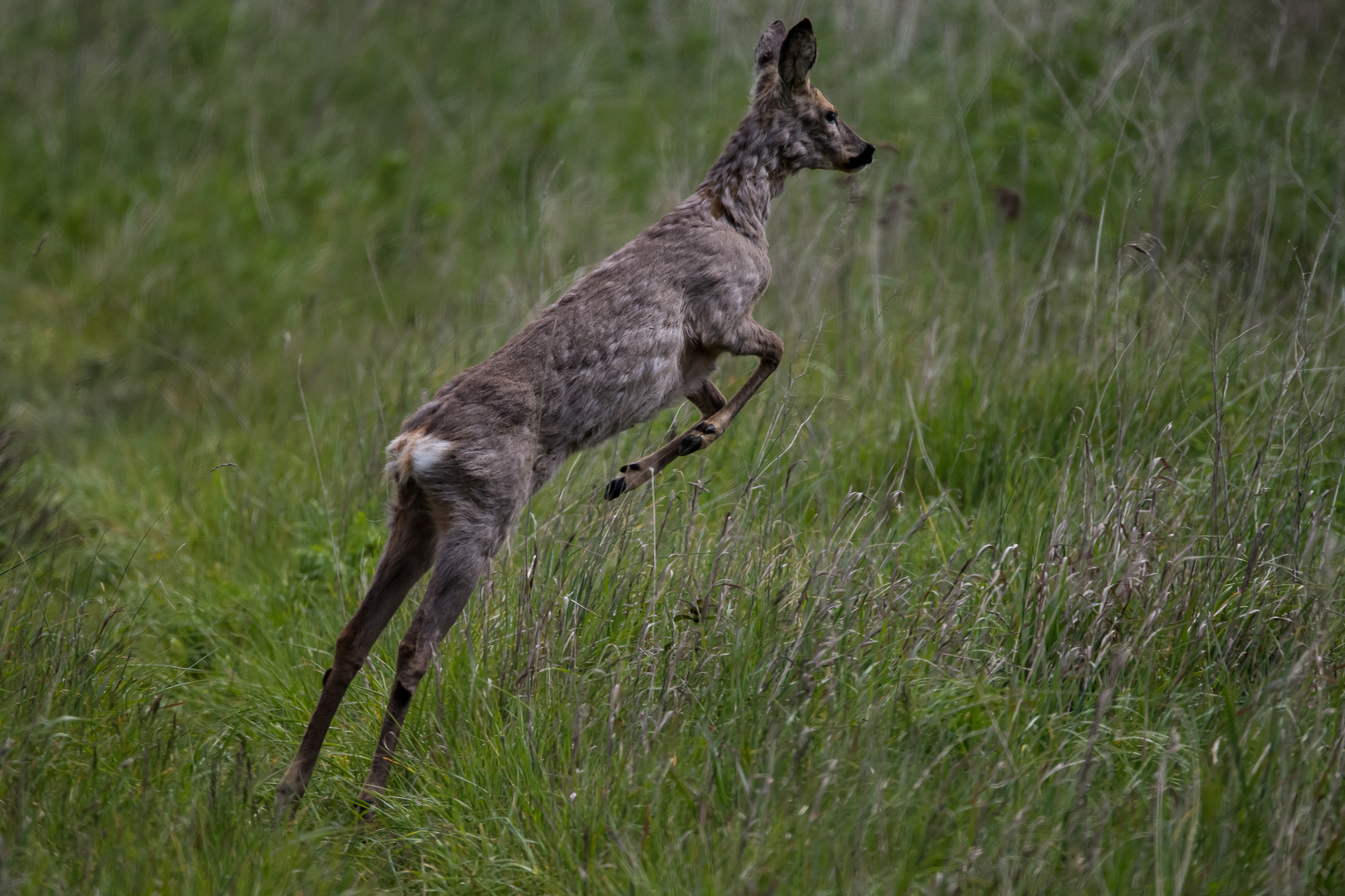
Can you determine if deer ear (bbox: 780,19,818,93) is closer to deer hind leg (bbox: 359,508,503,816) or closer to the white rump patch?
the white rump patch

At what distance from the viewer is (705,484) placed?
5082 mm

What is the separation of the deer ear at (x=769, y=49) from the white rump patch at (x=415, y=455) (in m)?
1.89

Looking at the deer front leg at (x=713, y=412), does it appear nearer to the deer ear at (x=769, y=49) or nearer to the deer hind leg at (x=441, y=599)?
the deer hind leg at (x=441, y=599)

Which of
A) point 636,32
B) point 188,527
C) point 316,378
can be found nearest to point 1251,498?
point 188,527

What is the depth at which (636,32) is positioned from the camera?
35.6 ft

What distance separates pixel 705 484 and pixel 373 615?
1603mm

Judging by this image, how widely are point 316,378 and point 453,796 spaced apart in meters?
4.19

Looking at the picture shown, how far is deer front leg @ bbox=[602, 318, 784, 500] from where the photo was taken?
3900 millimetres

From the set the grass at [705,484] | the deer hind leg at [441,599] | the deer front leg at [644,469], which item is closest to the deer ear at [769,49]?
the grass at [705,484]

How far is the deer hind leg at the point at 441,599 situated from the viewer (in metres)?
3.74

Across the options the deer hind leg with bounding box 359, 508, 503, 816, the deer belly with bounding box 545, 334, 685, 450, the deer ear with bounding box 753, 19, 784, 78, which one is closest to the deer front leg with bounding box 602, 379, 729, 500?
the deer belly with bounding box 545, 334, 685, 450

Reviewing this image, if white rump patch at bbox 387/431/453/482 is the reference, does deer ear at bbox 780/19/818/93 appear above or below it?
above

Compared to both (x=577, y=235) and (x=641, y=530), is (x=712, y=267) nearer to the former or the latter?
(x=641, y=530)

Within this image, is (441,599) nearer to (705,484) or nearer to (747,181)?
(705,484)
